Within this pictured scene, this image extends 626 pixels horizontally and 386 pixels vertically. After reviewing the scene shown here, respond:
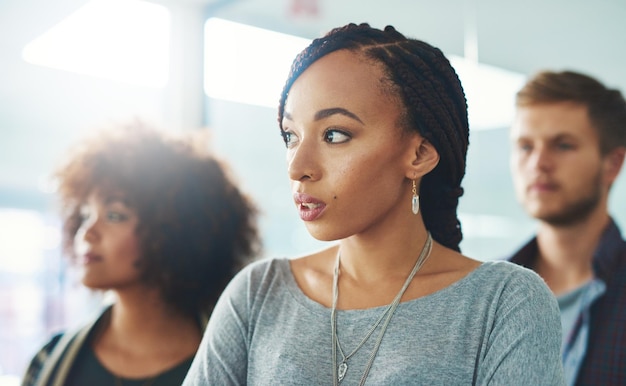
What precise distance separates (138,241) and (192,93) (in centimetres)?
116

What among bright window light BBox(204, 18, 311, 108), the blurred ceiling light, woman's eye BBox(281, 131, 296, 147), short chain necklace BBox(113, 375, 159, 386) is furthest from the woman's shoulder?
bright window light BBox(204, 18, 311, 108)

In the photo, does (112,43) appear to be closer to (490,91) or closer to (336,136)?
(490,91)

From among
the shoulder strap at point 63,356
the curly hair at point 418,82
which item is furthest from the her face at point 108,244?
the curly hair at point 418,82

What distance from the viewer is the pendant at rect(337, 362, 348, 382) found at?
1.23m

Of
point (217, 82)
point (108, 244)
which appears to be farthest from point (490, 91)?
point (108, 244)

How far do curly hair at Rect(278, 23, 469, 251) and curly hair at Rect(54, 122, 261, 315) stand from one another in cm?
92

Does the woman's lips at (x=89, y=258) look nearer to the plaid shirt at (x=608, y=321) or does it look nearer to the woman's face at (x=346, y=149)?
the woman's face at (x=346, y=149)

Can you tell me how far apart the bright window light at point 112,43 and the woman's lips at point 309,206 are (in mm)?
1989

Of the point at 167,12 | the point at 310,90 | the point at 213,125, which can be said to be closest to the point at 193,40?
the point at 167,12

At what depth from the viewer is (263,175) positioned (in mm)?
3137

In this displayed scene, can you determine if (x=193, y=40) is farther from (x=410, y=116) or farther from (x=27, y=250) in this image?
(x=410, y=116)

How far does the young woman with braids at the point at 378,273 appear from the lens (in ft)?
3.89

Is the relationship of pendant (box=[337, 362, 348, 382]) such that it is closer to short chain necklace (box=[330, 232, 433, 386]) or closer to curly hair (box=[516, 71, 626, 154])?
short chain necklace (box=[330, 232, 433, 386])

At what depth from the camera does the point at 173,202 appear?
2.21 metres
